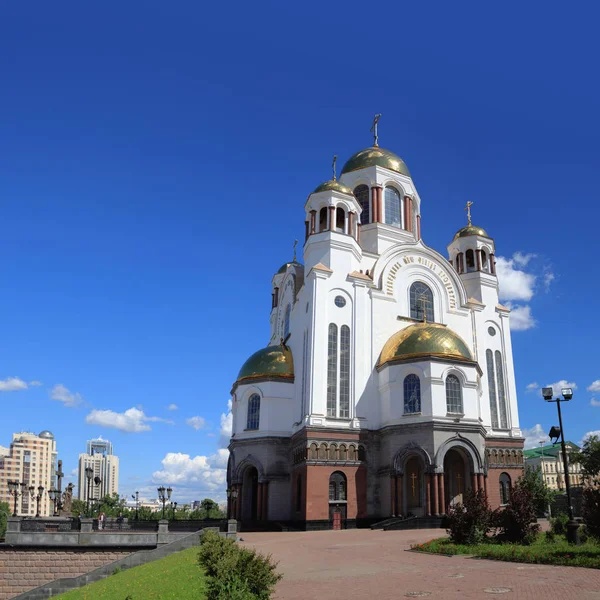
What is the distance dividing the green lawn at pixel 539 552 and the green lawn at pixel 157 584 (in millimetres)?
7011

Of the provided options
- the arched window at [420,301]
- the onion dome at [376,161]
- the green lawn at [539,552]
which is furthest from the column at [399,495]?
the onion dome at [376,161]

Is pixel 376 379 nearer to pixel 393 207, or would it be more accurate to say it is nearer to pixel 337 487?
pixel 337 487

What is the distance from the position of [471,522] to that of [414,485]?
49.2 ft

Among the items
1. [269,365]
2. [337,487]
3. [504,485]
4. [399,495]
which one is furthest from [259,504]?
[504,485]

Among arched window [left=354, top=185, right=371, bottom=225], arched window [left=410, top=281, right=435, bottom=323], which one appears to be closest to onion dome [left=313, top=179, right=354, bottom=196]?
arched window [left=354, top=185, right=371, bottom=225]

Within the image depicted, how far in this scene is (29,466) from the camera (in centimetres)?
12081

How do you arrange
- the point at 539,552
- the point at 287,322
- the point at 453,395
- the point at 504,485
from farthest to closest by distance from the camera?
1. the point at 287,322
2. the point at 504,485
3. the point at 453,395
4. the point at 539,552

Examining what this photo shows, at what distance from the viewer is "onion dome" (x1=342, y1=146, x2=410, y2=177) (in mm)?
43125

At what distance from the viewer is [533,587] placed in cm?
1130

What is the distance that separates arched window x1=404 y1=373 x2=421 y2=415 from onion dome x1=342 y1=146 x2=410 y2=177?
1691 centimetres

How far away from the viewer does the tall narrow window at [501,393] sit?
3872cm

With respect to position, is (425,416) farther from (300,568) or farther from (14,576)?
(14,576)

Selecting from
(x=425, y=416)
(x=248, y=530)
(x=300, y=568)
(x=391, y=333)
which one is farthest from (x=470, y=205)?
(x=300, y=568)

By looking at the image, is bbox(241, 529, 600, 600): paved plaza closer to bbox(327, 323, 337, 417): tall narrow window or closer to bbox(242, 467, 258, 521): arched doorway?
bbox(327, 323, 337, 417): tall narrow window
